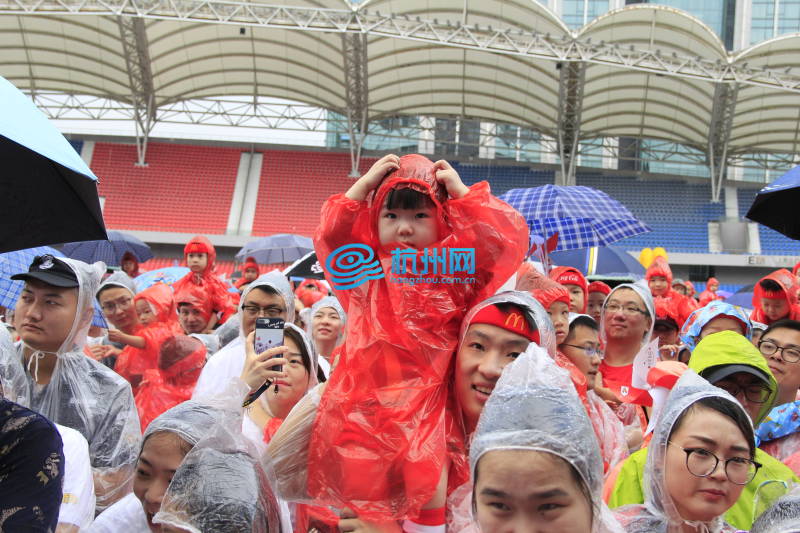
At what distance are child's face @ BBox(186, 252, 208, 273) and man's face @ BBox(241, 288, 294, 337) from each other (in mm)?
2647

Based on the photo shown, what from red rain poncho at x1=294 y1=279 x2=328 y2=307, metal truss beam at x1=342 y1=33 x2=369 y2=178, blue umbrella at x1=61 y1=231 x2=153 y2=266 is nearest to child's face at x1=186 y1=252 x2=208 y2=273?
blue umbrella at x1=61 y1=231 x2=153 y2=266

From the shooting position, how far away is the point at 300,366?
3188mm

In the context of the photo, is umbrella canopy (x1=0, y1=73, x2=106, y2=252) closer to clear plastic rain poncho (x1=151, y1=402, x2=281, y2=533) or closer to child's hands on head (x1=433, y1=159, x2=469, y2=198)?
clear plastic rain poncho (x1=151, y1=402, x2=281, y2=533)

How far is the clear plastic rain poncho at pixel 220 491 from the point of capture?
1.81 m

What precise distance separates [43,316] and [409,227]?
1785 mm

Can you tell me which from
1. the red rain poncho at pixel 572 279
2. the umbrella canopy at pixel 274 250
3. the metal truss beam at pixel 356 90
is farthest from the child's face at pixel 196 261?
the metal truss beam at pixel 356 90

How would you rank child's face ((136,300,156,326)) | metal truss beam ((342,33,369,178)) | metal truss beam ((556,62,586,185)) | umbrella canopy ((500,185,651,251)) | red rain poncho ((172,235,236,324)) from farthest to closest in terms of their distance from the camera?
metal truss beam ((556,62,586,185)) → metal truss beam ((342,33,369,178)) → red rain poncho ((172,235,236,324)) → umbrella canopy ((500,185,651,251)) → child's face ((136,300,156,326))

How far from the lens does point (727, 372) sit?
271cm

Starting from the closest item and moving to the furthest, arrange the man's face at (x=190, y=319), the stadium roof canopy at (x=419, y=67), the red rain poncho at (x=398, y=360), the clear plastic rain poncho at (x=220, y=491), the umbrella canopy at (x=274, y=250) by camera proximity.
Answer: the clear plastic rain poncho at (x=220, y=491)
the red rain poncho at (x=398, y=360)
the man's face at (x=190, y=319)
the umbrella canopy at (x=274, y=250)
the stadium roof canopy at (x=419, y=67)

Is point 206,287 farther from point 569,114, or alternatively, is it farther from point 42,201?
point 569,114

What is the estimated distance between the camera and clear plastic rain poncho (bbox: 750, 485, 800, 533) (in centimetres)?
170

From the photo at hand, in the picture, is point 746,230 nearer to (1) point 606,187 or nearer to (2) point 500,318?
(1) point 606,187

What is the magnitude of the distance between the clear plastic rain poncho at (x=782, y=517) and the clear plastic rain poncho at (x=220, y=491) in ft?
4.15

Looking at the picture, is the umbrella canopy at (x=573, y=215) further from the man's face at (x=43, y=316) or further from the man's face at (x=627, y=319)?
the man's face at (x=43, y=316)
